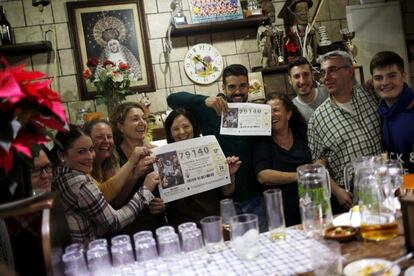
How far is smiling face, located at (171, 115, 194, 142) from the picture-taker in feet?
6.99

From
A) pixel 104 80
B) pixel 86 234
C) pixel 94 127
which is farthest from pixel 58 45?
pixel 86 234

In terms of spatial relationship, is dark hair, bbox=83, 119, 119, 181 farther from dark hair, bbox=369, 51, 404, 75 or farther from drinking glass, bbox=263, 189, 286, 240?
dark hair, bbox=369, 51, 404, 75

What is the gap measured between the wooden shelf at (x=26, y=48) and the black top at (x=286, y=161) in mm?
2161

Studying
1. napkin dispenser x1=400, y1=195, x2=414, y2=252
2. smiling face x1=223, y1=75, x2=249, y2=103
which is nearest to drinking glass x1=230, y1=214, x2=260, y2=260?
napkin dispenser x1=400, y1=195, x2=414, y2=252

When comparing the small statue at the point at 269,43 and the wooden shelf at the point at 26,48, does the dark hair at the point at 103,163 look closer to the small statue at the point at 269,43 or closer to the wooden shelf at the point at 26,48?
the wooden shelf at the point at 26,48

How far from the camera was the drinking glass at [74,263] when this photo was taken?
1220mm

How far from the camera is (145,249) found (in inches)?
51.4

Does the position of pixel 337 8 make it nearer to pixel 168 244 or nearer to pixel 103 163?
pixel 103 163

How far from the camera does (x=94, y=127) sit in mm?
2088

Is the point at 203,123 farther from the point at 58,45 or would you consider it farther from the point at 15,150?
the point at 58,45

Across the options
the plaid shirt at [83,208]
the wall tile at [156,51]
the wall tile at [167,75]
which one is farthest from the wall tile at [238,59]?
the plaid shirt at [83,208]

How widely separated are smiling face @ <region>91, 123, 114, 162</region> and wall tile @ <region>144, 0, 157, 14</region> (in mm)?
1938

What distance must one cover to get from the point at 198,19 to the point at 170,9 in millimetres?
290

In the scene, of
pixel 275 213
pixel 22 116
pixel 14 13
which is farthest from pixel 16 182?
pixel 14 13
